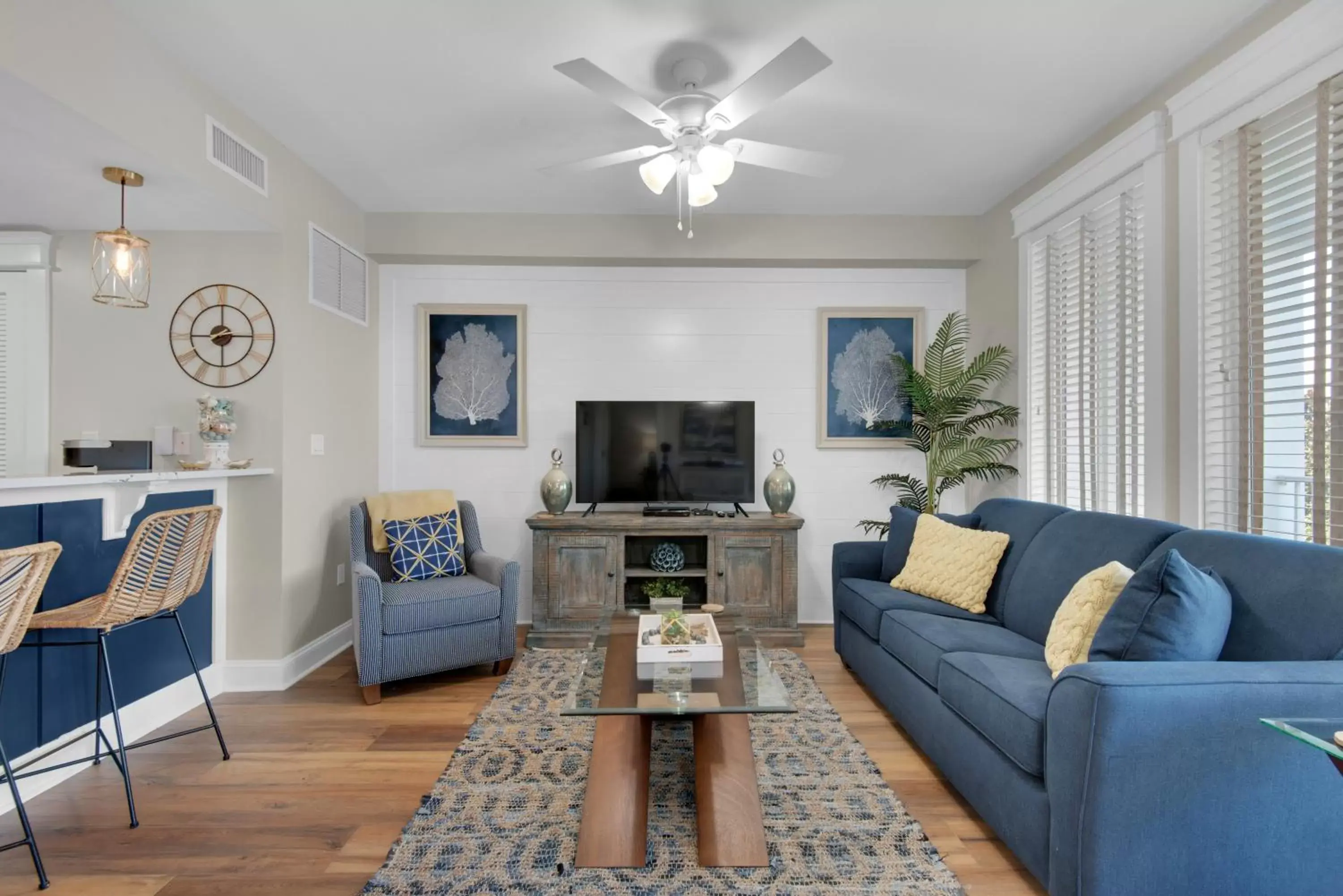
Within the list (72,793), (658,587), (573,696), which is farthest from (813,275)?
(72,793)

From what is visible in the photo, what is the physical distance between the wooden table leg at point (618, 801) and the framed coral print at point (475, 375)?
2631 mm

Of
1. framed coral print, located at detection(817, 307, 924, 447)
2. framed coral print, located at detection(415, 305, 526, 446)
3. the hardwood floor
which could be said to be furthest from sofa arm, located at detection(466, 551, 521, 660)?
framed coral print, located at detection(817, 307, 924, 447)

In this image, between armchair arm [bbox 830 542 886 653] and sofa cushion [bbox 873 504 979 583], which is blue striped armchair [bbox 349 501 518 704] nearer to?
armchair arm [bbox 830 542 886 653]

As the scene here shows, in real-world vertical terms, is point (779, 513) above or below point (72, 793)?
above

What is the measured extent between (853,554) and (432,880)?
97.0 inches

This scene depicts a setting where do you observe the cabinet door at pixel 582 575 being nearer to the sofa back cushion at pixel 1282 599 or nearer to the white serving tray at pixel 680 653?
the white serving tray at pixel 680 653

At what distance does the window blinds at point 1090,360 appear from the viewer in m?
2.93

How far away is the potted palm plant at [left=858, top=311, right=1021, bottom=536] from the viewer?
3.92 meters

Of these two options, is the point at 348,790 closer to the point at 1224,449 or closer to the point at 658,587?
the point at 658,587

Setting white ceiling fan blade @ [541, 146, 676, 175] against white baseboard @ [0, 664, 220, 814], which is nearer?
white baseboard @ [0, 664, 220, 814]

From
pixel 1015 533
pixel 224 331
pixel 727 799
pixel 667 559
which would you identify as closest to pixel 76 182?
pixel 224 331

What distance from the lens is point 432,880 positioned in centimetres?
180

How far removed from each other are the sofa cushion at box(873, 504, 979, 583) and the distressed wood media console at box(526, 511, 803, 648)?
0.59 meters

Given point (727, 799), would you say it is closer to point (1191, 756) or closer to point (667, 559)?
point (1191, 756)
